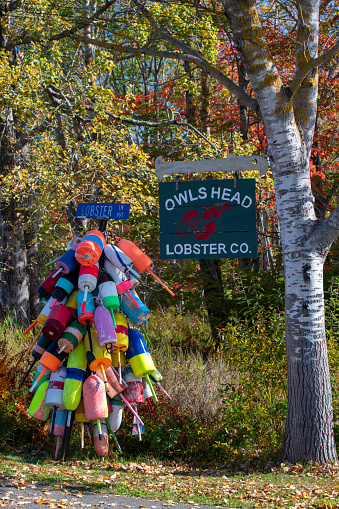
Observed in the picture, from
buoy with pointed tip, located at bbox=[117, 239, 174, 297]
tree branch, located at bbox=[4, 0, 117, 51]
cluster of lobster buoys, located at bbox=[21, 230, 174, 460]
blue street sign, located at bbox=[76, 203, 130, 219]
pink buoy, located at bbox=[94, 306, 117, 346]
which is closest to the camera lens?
pink buoy, located at bbox=[94, 306, 117, 346]

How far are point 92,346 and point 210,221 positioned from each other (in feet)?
5.62

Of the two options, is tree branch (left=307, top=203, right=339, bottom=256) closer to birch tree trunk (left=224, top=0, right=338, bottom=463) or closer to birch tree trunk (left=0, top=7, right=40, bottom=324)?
birch tree trunk (left=224, top=0, right=338, bottom=463)

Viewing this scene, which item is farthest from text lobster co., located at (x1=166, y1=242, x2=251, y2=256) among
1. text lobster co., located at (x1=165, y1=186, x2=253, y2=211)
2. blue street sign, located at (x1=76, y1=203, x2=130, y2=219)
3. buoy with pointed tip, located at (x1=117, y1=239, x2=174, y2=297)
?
blue street sign, located at (x1=76, y1=203, x2=130, y2=219)

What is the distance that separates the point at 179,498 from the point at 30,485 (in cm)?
139

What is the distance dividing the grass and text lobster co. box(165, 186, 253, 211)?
8.72ft

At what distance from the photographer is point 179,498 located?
4316 millimetres

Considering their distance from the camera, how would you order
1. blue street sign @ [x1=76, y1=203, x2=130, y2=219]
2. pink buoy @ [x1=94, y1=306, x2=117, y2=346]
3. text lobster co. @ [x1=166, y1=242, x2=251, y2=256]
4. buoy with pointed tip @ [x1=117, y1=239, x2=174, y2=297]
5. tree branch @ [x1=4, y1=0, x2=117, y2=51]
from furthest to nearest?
tree branch @ [x1=4, y1=0, x2=117, y2=51], blue street sign @ [x1=76, y1=203, x2=130, y2=219], buoy with pointed tip @ [x1=117, y1=239, x2=174, y2=297], text lobster co. @ [x1=166, y1=242, x2=251, y2=256], pink buoy @ [x1=94, y1=306, x2=117, y2=346]

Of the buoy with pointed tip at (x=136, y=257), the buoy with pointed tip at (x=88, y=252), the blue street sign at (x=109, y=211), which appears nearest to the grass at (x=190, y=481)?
the buoy with pointed tip at (x=136, y=257)

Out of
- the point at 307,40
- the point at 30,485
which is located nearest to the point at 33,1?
the point at 307,40

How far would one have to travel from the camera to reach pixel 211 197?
16.7ft

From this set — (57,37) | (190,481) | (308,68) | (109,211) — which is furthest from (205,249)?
(57,37)

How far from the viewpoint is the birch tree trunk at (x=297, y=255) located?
16.3ft

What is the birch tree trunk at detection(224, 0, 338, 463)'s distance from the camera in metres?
4.95

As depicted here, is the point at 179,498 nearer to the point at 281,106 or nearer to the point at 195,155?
the point at 281,106
